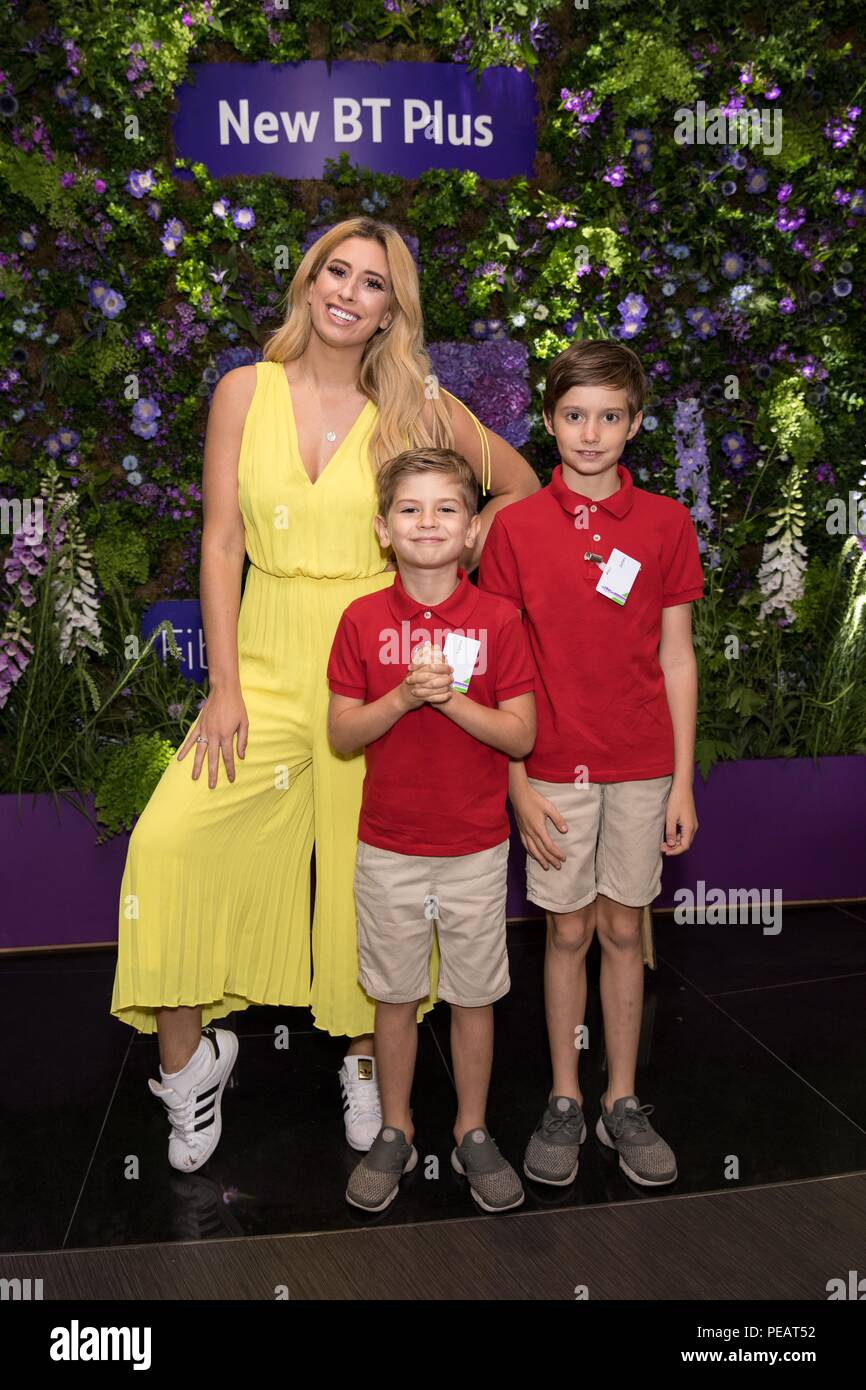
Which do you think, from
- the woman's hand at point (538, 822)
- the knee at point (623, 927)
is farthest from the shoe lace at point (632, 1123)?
the woman's hand at point (538, 822)

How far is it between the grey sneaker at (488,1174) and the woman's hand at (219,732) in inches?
34.2

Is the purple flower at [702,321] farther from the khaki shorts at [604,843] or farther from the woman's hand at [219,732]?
the woman's hand at [219,732]

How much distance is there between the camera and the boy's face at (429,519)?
2.06 metres

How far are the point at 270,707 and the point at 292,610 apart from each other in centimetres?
20

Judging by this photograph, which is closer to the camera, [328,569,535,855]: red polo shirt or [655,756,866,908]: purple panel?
[328,569,535,855]: red polo shirt

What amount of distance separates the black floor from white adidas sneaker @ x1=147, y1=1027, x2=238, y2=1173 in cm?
4

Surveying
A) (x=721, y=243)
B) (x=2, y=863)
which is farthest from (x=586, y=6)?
(x=2, y=863)

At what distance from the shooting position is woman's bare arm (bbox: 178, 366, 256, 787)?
228 centimetres

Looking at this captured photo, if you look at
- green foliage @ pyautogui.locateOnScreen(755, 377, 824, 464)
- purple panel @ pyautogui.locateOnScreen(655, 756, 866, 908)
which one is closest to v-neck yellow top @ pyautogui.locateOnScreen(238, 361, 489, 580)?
purple panel @ pyautogui.locateOnScreen(655, 756, 866, 908)

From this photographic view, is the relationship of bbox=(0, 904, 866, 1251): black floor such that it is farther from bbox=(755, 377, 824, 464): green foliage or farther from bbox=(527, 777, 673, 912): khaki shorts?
bbox=(755, 377, 824, 464): green foliage

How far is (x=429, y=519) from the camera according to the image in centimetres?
205

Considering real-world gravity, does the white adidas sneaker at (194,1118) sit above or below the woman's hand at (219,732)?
below

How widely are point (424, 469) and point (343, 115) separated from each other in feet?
7.28

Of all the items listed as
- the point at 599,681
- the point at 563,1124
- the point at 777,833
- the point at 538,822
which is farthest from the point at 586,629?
the point at 777,833
